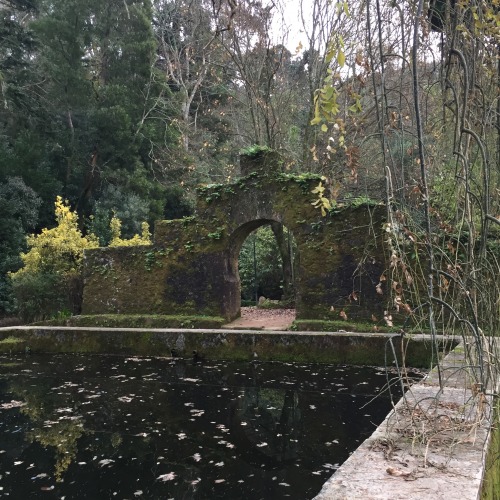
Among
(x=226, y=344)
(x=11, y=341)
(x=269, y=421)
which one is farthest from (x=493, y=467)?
(x=11, y=341)

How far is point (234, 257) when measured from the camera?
11125 mm

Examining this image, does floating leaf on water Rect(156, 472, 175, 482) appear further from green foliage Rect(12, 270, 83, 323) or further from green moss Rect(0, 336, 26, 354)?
green foliage Rect(12, 270, 83, 323)

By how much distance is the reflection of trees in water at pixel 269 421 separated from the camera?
4668 mm

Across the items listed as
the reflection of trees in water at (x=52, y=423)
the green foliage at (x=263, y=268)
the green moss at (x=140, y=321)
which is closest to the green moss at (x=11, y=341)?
the green moss at (x=140, y=321)

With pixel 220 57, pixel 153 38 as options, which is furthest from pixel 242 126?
pixel 153 38

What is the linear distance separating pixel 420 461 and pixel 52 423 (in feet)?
14.1

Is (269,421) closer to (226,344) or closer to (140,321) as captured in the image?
(226,344)

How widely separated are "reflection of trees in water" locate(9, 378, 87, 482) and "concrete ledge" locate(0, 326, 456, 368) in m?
2.61

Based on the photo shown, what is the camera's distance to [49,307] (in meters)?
13.1

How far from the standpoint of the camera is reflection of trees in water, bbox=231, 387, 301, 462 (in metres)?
4.67

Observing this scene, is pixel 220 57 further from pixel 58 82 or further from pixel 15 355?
pixel 15 355

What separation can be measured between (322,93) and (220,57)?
1794cm

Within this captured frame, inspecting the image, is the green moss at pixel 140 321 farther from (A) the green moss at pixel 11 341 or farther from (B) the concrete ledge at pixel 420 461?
(B) the concrete ledge at pixel 420 461

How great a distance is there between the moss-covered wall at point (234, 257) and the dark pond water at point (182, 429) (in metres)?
2.06
